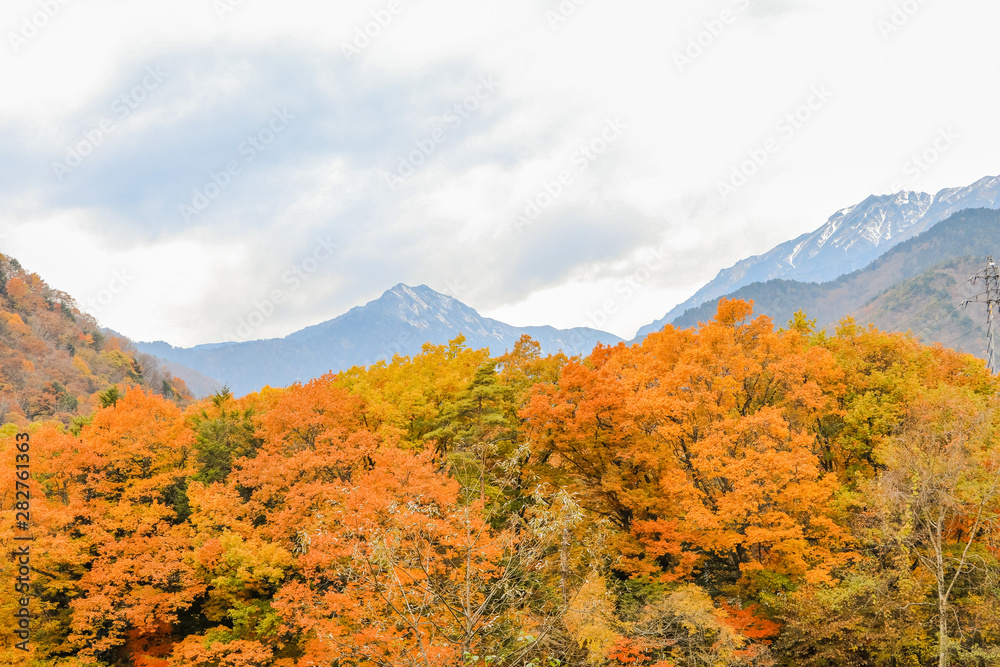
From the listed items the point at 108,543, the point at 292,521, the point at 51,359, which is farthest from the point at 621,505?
the point at 51,359

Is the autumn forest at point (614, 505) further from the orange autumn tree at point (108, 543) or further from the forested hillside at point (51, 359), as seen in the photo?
the forested hillside at point (51, 359)

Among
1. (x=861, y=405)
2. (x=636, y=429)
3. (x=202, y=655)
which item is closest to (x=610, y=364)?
(x=636, y=429)

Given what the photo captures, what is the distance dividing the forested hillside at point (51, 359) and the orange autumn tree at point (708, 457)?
5487 centimetres

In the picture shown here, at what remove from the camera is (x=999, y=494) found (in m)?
21.2

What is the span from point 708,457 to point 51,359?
9311 cm

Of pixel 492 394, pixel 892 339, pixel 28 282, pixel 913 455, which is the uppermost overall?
pixel 28 282

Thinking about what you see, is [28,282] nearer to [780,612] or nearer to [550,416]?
[550,416]

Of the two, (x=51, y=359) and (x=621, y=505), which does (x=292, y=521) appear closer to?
(x=621, y=505)

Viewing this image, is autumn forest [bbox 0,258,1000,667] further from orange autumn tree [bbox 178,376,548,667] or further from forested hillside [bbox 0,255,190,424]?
forested hillside [bbox 0,255,190,424]

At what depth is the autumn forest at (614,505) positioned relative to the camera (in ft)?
66.5

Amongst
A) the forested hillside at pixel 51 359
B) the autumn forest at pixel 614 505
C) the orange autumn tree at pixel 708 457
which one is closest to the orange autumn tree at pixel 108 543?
the autumn forest at pixel 614 505

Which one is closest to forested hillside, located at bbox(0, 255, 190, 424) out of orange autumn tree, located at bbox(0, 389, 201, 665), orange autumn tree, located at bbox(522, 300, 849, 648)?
orange autumn tree, located at bbox(0, 389, 201, 665)

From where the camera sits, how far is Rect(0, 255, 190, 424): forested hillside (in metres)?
67.8

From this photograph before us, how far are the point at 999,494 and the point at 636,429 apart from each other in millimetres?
14056
